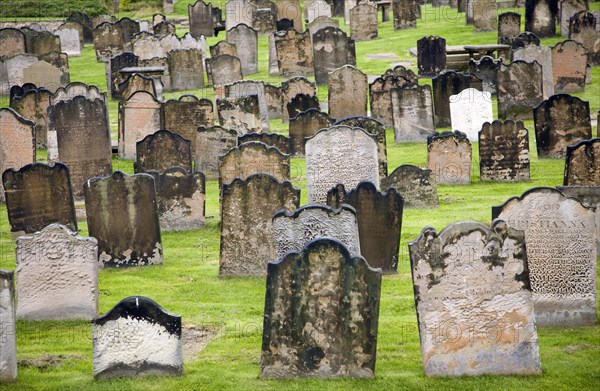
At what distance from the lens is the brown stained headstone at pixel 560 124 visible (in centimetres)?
2141

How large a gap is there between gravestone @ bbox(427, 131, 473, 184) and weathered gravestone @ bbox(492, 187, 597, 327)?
7703mm

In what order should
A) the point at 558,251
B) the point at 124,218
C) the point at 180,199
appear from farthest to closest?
the point at 180,199
the point at 124,218
the point at 558,251

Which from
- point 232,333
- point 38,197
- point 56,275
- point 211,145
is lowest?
point 232,333

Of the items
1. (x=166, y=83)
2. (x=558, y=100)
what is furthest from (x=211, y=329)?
(x=166, y=83)

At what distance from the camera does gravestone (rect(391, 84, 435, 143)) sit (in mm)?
24094

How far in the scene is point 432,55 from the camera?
32.1m

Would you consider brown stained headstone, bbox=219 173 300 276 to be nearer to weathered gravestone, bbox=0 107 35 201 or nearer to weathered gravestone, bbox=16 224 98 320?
weathered gravestone, bbox=16 224 98 320

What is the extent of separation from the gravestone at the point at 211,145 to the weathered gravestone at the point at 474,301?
11.3m

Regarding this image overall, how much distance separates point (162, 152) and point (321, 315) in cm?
985

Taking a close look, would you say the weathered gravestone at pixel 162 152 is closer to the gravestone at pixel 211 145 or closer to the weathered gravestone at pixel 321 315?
the gravestone at pixel 211 145

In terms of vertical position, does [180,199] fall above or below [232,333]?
above

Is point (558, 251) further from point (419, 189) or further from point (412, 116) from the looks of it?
point (412, 116)

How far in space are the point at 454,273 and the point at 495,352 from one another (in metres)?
0.94

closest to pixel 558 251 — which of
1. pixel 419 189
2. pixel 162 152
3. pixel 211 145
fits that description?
pixel 419 189
